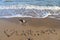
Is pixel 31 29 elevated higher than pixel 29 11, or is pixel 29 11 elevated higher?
pixel 29 11

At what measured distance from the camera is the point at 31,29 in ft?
4.30

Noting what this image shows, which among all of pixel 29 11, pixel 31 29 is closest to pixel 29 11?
pixel 29 11

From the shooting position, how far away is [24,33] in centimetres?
131

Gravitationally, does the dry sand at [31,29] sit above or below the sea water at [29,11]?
below

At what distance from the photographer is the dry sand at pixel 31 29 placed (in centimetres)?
130

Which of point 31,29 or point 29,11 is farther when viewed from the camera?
point 29,11

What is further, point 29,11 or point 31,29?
point 29,11

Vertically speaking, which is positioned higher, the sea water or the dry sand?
the sea water

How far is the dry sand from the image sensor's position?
130cm

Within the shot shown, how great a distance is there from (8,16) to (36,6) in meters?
0.40

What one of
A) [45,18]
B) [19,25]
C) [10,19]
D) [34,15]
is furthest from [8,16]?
[45,18]

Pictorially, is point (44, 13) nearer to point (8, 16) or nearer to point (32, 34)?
point (32, 34)

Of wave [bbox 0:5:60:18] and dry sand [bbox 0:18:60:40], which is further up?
wave [bbox 0:5:60:18]

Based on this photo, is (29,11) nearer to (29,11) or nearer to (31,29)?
(29,11)
